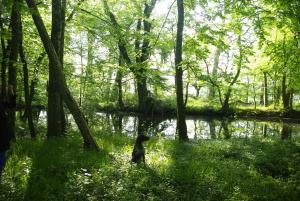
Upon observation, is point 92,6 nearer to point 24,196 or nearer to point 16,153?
point 16,153

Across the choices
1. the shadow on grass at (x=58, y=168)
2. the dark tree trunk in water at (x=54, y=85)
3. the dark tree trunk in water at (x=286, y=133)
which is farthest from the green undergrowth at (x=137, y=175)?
the dark tree trunk in water at (x=286, y=133)

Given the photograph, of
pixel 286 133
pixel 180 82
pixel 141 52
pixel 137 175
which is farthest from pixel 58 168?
pixel 286 133

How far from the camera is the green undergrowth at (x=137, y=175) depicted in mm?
6801

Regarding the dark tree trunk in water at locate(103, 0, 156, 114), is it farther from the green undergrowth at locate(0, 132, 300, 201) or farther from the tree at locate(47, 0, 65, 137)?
the green undergrowth at locate(0, 132, 300, 201)

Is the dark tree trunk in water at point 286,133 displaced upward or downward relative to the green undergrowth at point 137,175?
downward

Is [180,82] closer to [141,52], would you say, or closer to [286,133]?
[141,52]

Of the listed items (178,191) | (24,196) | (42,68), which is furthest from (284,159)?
(42,68)

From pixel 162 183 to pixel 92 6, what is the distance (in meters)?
14.4

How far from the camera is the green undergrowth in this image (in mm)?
6801

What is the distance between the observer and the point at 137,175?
7.97 meters

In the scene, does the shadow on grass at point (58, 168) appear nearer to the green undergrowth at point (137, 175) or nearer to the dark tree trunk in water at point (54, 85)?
the green undergrowth at point (137, 175)

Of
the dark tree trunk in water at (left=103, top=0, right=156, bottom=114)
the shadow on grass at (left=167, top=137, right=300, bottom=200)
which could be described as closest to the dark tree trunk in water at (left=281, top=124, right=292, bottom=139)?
the dark tree trunk in water at (left=103, top=0, right=156, bottom=114)

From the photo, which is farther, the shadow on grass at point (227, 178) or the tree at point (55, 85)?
the tree at point (55, 85)

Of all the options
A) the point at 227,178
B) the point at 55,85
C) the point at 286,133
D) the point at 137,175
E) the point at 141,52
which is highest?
the point at 141,52
